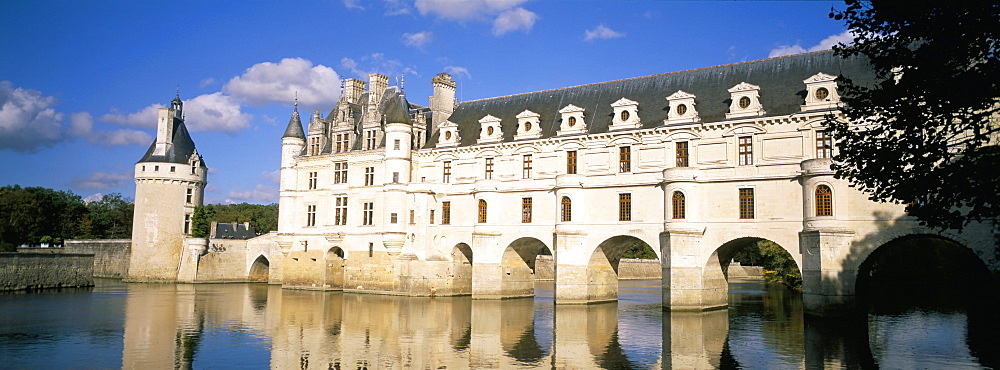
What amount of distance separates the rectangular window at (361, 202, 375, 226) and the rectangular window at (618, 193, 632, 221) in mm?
15924

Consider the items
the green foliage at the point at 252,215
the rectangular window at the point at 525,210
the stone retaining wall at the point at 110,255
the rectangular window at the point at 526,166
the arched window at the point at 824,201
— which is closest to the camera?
the arched window at the point at 824,201

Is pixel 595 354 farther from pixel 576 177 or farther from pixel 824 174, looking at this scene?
pixel 576 177

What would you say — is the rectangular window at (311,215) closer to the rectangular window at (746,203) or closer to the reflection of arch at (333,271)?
the reflection of arch at (333,271)

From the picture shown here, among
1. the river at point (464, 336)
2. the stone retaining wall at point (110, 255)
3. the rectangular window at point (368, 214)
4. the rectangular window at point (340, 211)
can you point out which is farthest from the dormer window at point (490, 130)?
the stone retaining wall at point (110, 255)

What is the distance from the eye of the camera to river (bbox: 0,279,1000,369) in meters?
17.7

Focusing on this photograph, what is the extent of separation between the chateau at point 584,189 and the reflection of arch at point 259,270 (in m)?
10.8

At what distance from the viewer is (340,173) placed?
44344mm

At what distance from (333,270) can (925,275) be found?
1426 inches

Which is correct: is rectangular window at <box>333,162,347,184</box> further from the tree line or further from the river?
the tree line

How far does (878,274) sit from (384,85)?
3244cm

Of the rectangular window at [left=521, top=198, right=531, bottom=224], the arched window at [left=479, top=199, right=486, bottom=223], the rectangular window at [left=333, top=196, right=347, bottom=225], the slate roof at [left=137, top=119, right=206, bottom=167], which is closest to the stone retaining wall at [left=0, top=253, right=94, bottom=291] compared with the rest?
the slate roof at [left=137, top=119, right=206, bottom=167]

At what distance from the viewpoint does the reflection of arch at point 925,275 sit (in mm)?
35906

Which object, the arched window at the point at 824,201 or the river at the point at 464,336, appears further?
the arched window at the point at 824,201

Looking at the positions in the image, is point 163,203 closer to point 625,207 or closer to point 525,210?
point 525,210
